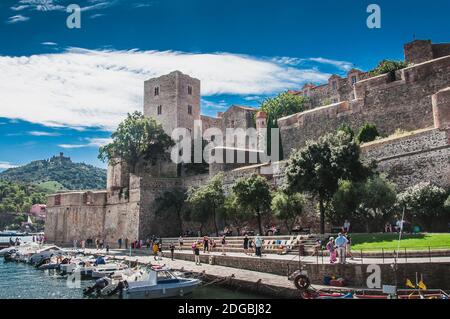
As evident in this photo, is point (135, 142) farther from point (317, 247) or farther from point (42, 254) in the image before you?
point (317, 247)

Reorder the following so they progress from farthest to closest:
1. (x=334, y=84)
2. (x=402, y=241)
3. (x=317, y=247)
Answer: (x=334, y=84), (x=317, y=247), (x=402, y=241)

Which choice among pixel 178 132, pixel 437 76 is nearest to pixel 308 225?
pixel 437 76

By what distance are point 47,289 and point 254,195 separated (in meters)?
14.2

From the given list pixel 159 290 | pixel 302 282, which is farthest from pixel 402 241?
pixel 159 290

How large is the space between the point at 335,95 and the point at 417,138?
84.4 feet

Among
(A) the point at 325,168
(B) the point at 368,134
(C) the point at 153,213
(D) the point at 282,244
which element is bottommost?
(D) the point at 282,244

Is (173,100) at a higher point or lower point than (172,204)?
higher

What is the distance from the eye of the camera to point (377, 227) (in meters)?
23.9

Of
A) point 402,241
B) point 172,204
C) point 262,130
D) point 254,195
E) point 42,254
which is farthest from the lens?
point 262,130

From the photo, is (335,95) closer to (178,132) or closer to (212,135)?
(212,135)

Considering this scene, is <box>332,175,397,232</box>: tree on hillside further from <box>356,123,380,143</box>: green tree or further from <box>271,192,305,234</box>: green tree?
<box>356,123,380,143</box>: green tree

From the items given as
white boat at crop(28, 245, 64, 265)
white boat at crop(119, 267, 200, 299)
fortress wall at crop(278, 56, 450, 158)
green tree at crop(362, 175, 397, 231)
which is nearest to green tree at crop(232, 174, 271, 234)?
green tree at crop(362, 175, 397, 231)

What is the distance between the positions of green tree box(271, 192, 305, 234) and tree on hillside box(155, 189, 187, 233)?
14148 mm

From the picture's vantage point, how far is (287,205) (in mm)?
27016
